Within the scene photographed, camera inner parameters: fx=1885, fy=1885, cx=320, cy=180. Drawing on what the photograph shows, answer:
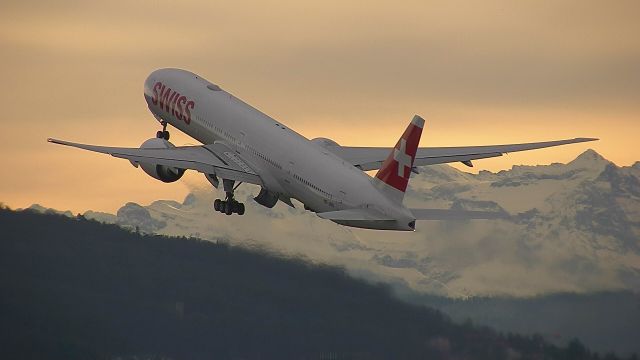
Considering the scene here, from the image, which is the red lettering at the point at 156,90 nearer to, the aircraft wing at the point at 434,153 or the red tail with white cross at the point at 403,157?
the aircraft wing at the point at 434,153

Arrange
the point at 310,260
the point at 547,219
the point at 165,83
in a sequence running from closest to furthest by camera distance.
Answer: the point at 165,83
the point at 310,260
the point at 547,219

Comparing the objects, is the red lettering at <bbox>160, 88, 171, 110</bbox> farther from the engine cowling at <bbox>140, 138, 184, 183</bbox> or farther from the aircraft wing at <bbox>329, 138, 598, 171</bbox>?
the aircraft wing at <bbox>329, 138, 598, 171</bbox>

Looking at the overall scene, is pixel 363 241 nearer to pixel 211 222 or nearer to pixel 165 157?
pixel 211 222

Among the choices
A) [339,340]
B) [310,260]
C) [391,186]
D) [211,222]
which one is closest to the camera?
[391,186]

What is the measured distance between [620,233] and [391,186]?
270ft

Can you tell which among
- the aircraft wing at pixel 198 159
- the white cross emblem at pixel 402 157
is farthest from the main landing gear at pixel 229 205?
the white cross emblem at pixel 402 157

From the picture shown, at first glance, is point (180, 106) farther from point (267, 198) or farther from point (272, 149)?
point (272, 149)

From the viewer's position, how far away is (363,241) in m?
198

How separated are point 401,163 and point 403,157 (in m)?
0.43

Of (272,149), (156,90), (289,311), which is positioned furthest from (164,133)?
(289,311)

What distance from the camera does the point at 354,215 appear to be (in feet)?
352

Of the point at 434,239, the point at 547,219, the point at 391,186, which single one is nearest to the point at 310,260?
the point at 434,239

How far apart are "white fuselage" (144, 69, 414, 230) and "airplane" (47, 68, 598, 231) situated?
Answer: 0.07 meters

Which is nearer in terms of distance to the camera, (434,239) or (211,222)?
(434,239)
